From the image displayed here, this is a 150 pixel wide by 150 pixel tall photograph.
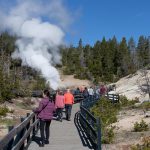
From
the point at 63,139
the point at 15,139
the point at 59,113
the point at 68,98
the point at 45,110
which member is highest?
the point at 68,98

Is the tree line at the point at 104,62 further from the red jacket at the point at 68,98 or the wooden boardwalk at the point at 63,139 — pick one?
the wooden boardwalk at the point at 63,139

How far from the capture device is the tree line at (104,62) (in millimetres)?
113938

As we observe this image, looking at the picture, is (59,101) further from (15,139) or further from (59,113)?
(15,139)

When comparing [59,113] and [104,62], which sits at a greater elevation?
[104,62]

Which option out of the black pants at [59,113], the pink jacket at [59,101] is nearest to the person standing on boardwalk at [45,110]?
the pink jacket at [59,101]

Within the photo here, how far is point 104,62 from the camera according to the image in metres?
126

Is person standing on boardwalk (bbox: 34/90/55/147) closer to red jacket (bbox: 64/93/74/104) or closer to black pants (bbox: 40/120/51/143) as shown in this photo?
black pants (bbox: 40/120/51/143)

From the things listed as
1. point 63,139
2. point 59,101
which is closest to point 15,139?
point 63,139

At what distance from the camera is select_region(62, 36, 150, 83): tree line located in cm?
11394

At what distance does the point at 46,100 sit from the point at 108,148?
2.44 m

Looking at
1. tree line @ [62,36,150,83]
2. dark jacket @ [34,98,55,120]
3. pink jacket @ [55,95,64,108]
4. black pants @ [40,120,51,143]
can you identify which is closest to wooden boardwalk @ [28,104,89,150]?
black pants @ [40,120,51,143]

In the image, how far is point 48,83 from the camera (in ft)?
180

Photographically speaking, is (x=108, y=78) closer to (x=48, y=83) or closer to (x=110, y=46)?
(x=110, y=46)

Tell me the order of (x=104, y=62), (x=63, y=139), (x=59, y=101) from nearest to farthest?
1. (x=63, y=139)
2. (x=59, y=101)
3. (x=104, y=62)
